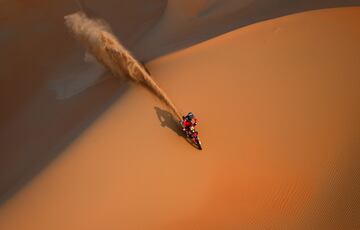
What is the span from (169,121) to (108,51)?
11.1 feet

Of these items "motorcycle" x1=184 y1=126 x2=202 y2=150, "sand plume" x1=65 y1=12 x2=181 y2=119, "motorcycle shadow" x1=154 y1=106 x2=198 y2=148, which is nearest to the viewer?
"motorcycle" x1=184 y1=126 x2=202 y2=150

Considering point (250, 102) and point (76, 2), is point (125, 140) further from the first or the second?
point (76, 2)

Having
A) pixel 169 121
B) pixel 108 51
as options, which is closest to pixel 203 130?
pixel 169 121

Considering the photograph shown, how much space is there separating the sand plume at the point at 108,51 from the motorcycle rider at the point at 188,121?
65 centimetres

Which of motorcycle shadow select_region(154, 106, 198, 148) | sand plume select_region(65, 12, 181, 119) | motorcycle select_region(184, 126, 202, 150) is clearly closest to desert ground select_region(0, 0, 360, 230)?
motorcycle shadow select_region(154, 106, 198, 148)

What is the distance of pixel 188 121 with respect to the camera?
938 centimetres

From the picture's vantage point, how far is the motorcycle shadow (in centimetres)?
980

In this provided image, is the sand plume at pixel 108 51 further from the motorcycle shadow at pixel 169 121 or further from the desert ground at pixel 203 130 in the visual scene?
the desert ground at pixel 203 130

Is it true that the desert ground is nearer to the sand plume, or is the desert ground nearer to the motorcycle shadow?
the motorcycle shadow

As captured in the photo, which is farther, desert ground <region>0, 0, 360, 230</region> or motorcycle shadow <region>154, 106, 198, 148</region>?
motorcycle shadow <region>154, 106, 198, 148</region>

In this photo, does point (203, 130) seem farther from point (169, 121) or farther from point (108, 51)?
point (108, 51)

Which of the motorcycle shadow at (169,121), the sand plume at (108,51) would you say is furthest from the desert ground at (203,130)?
the sand plume at (108,51)

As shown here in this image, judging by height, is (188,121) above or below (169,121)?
below

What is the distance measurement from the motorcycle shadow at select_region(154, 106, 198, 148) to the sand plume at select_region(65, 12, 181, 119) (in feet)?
0.52
